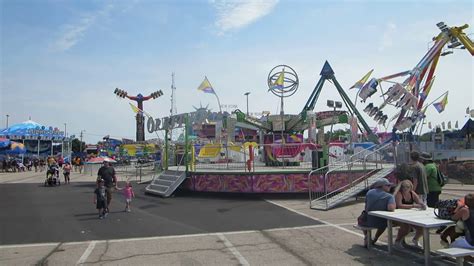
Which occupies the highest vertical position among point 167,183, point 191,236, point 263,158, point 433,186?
point 263,158

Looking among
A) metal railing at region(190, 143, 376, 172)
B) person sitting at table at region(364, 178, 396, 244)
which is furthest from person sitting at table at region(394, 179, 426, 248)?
metal railing at region(190, 143, 376, 172)

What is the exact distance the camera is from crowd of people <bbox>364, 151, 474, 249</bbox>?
544 cm

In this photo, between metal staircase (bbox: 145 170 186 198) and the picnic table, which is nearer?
the picnic table

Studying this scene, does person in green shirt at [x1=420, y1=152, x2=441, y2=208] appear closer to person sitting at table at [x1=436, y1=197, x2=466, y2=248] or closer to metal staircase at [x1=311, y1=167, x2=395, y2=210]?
person sitting at table at [x1=436, y1=197, x2=466, y2=248]

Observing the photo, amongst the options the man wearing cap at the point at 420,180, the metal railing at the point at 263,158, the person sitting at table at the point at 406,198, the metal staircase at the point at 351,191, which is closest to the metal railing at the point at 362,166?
the metal staircase at the point at 351,191

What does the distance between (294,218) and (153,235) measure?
3.97 metres

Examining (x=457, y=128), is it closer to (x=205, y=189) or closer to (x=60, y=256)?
(x=205, y=189)

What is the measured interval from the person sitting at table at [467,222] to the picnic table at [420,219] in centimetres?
29

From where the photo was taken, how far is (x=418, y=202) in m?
7.04

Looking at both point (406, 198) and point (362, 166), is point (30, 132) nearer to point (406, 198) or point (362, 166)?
point (362, 166)

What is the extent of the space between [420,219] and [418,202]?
3.85 feet

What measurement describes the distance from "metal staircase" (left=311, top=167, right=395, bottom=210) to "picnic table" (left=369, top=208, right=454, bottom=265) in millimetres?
5333

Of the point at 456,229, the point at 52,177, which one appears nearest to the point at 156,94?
the point at 52,177

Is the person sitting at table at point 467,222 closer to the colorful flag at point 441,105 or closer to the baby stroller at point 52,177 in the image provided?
the baby stroller at point 52,177
